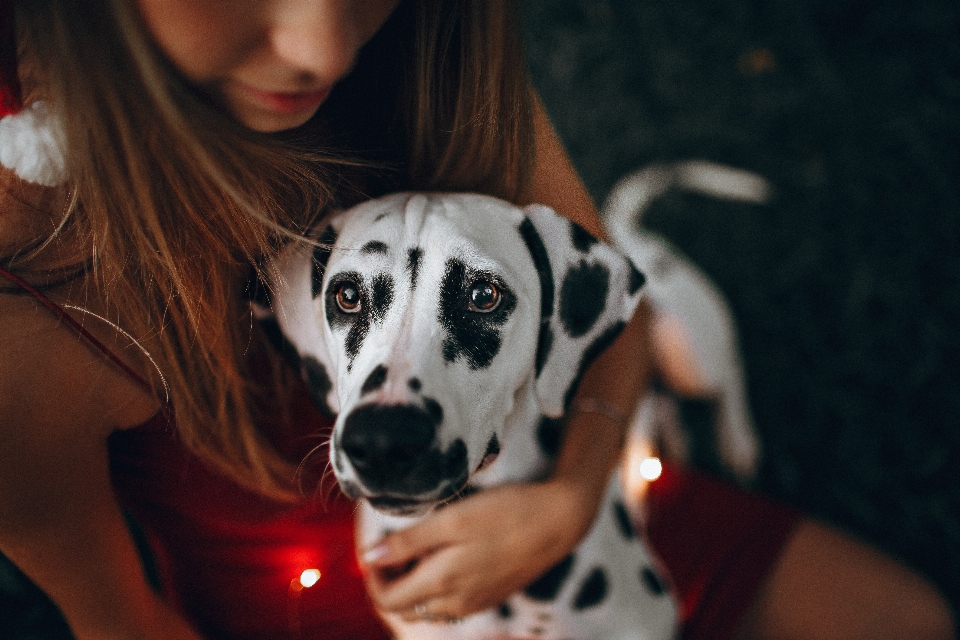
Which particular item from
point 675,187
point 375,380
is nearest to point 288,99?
point 375,380

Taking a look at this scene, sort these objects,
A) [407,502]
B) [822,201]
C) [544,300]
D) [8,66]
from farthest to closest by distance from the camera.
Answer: [822,201]
[544,300]
[407,502]
[8,66]

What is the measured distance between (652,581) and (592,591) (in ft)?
0.81

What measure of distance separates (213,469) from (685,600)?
1428 mm

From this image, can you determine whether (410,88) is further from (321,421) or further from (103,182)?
(321,421)

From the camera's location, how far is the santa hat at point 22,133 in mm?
816

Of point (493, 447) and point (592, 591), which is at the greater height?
point (493, 447)

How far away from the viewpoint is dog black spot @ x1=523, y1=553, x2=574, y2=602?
1395 millimetres

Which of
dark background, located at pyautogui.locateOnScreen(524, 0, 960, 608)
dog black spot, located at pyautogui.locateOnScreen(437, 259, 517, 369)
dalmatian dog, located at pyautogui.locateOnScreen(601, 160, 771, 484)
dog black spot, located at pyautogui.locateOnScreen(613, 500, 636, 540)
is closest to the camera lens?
dog black spot, located at pyautogui.locateOnScreen(437, 259, 517, 369)

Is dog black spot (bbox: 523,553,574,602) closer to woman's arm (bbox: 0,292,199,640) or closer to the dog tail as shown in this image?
woman's arm (bbox: 0,292,199,640)

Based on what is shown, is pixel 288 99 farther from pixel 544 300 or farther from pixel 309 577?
pixel 309 577

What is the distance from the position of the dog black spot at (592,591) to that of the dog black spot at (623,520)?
0.60 feet

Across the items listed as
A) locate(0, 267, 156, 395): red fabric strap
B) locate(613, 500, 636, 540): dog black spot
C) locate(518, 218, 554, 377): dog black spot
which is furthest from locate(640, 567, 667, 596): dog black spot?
locate(0, 267, 156, 395): red fabric strap

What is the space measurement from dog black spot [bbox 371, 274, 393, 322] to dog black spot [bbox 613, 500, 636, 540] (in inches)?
38.1

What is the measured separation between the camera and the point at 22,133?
2.73 feet
